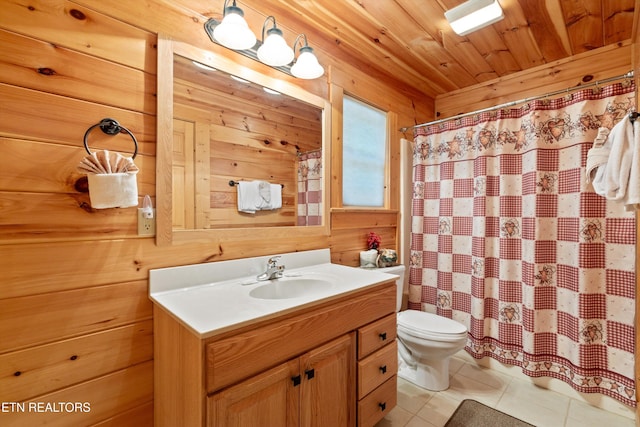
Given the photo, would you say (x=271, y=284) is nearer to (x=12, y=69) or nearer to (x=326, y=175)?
(x=326, y=175)

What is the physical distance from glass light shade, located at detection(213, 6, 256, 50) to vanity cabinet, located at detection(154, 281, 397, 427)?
1161mm

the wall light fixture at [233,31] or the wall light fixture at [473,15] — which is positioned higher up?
the wall light fixture at [473,15]

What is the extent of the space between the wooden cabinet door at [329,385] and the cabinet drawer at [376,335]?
0.06 metres

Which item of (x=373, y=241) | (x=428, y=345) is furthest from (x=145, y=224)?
(x=428, y=345)

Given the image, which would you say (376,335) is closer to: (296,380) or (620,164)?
(296,380)

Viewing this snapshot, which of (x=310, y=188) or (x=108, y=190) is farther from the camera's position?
(x=310, y=188)

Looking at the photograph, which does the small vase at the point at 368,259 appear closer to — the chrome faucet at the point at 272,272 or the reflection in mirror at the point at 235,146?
the reflection in mirror at the point at 235,146

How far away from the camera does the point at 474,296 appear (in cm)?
199

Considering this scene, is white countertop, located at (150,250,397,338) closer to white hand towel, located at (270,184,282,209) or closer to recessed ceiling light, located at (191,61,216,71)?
Answer: white hand towel, located at (270,184,282,209)

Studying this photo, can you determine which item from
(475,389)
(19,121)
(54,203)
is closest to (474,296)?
(475,389)

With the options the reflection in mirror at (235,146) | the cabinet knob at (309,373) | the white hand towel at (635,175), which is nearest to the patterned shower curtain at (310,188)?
the reflection in mirror at (235,146)

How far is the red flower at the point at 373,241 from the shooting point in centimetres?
207

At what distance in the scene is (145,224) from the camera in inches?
44.1

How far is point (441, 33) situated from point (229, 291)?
2012mm
